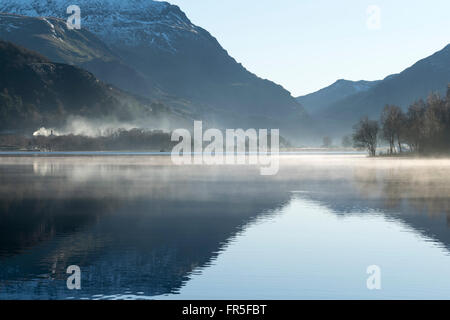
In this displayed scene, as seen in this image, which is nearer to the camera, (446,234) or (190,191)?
(446,234)

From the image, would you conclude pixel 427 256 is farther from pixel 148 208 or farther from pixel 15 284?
pixel 148 208

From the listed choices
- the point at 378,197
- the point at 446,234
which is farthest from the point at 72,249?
the point at 378,197

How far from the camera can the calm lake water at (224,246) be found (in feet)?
78.8

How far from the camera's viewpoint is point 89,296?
2272 cm

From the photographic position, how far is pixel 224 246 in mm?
33438

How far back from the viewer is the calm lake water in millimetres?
24016

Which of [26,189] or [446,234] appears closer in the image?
[446,234]

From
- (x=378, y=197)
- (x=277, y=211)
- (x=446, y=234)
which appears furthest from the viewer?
(x=378, y=197)

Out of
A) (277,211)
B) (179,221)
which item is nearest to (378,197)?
(277,211)

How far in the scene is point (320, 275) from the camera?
26453 millimetres

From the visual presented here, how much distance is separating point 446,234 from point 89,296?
24.0 metres

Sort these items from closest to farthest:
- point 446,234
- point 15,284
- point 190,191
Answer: point 15,284
point 446,234
point 190,191

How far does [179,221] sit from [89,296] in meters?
21.3
